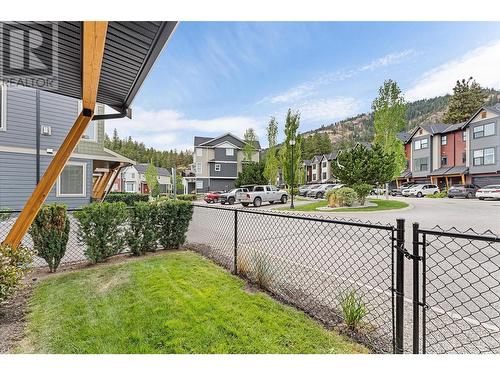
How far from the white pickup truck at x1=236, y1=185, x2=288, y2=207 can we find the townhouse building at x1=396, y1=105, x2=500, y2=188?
69.9 ft

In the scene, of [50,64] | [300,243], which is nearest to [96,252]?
[50,64]

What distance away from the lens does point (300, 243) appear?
6.33 metres

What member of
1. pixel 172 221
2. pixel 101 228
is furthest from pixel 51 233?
pixel 172 221

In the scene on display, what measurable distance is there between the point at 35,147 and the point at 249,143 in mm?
24552

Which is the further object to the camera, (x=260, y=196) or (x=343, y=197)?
(x=260, y=196)

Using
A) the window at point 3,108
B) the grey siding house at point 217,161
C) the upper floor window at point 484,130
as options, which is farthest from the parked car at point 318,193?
the window at point 3,108

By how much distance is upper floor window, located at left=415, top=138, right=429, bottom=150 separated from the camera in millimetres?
31509

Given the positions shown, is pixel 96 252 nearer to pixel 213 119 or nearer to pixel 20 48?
pixel 20 48

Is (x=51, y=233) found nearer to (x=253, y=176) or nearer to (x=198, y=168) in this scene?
(x=253, y=176)

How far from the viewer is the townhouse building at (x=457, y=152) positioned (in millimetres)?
24594

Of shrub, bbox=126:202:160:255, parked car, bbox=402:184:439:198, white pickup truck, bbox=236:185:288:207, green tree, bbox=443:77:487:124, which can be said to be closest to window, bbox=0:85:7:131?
shrub, bbox=126:202:160:255

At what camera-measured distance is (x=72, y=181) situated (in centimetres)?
1052

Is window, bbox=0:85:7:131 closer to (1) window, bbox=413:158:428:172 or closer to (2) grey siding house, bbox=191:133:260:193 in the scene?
(2) grey siding house, bbox=191:133:260:193
